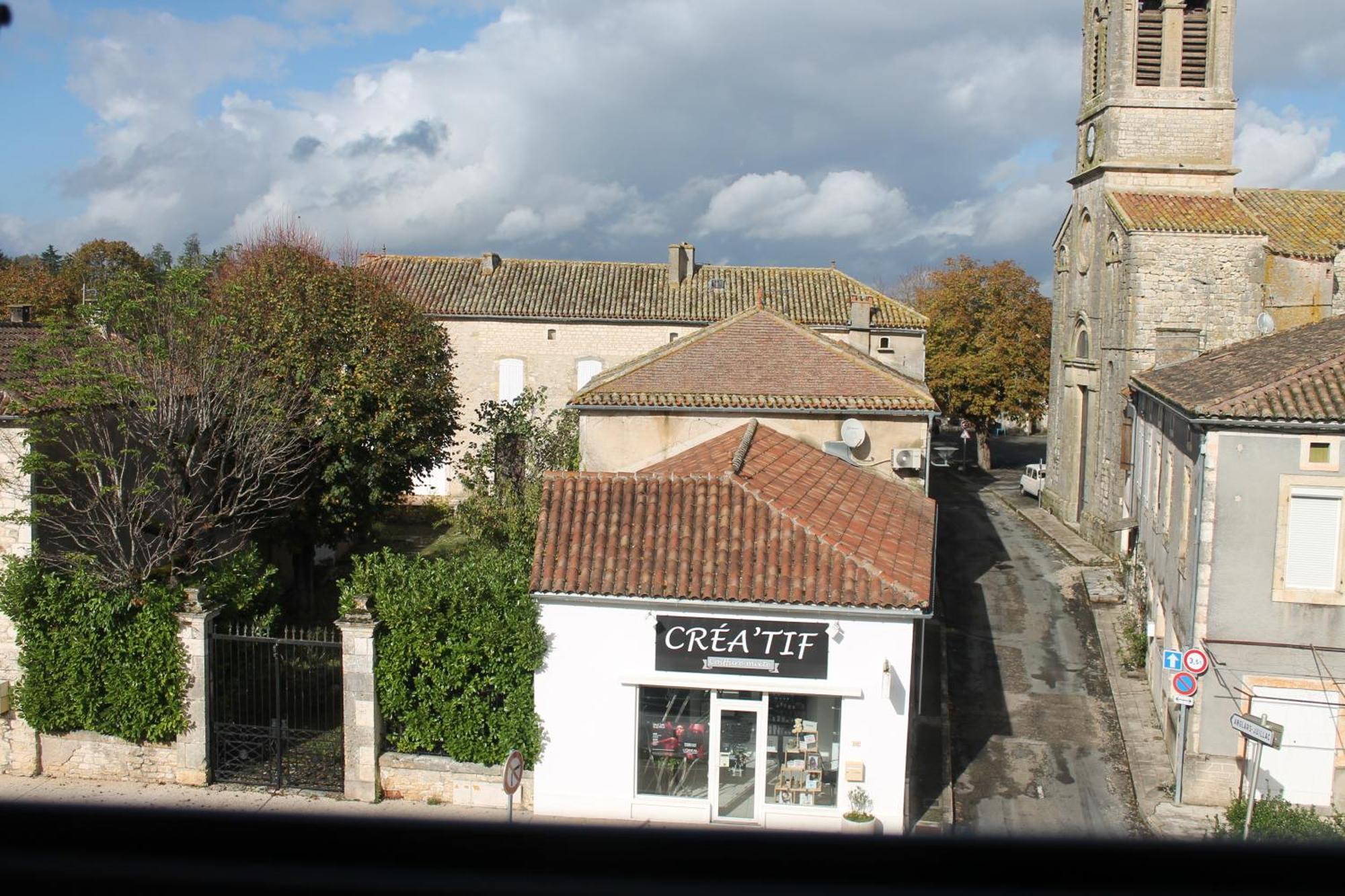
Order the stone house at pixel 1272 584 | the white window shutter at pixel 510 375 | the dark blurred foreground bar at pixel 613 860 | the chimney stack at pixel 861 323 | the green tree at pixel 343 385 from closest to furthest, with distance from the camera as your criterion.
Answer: the dark blurred foreground bar at pixel 613 860, the stone house at pixel 1272 584, the green tree at pixel 343 385, the chimney stack at pixel 861 323, the white window shutter at pixel 510 375

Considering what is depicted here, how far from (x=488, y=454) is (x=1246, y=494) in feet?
39.8

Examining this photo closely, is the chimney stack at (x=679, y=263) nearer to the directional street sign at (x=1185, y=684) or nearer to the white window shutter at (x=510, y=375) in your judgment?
the white window shutter at (x=510, y=375)

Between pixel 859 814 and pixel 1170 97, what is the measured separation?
23.5 metres

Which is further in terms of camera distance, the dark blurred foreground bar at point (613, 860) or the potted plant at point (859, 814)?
the potted plant at point (859, 814)

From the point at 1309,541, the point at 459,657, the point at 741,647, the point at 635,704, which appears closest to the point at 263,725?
the point at 459,657

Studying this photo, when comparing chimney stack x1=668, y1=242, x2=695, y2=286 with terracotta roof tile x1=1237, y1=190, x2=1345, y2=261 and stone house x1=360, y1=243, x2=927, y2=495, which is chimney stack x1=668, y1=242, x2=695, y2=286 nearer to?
stone house x1=360, y1=243, x2=927, y2=495

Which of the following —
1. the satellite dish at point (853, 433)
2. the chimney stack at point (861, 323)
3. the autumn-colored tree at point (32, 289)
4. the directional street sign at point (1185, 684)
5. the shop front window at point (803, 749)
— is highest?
the autumn-colored tree at point (32, 289)

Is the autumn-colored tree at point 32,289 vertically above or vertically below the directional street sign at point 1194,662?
above

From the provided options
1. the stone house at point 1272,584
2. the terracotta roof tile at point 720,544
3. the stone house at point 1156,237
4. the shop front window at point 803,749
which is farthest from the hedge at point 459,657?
the stone house at point 1156,237

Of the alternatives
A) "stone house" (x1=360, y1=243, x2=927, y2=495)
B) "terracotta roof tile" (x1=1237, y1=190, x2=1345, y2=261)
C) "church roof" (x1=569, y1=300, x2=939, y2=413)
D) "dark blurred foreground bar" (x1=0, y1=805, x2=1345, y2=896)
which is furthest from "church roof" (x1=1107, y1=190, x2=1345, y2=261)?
"dark blurred foreground bar" (x1=0, y1=805, x2=1345, y2=896)

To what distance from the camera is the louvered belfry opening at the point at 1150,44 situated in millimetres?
28594

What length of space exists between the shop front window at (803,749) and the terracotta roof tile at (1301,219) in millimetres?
20322

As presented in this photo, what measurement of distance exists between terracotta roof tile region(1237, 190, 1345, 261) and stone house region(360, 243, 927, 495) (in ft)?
35.3

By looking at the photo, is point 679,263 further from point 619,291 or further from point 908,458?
point 908,458
